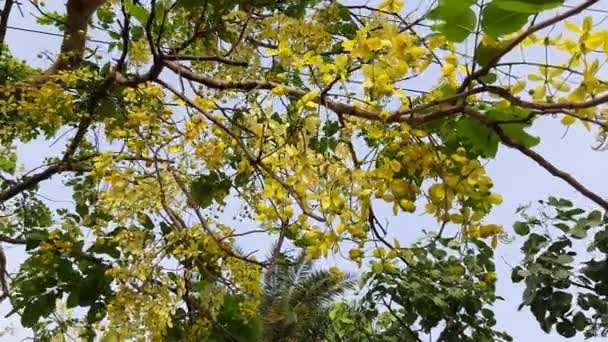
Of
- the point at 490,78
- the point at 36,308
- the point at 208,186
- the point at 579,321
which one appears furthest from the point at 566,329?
the point at 490,78

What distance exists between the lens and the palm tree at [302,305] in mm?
4781

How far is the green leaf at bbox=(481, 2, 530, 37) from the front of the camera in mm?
778

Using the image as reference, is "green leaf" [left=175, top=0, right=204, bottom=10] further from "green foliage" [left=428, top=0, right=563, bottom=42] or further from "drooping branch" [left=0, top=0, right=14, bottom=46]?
"drooping branch" [left=0, top=0, right=14, bottom=46]

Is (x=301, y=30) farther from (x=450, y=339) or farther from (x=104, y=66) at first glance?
(x=450, y=339)

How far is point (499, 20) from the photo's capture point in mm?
789

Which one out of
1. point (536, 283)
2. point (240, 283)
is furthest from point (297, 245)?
point (536, 283)

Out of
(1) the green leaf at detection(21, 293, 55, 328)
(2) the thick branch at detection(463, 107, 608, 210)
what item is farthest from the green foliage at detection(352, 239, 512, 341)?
(2) the thick branch at detection(463, 107, 608, 210)

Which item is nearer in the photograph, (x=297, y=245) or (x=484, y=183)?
(x=484, y=183)

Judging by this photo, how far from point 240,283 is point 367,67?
82cm

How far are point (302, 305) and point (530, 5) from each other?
4310 millimetres

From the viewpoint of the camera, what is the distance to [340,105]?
1.02 metres

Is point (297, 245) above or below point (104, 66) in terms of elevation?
below

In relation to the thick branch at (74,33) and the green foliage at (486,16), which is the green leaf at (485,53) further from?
the thick branch at (74,33)

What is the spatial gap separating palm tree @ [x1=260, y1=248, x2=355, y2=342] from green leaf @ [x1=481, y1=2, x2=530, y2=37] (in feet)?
13.1
